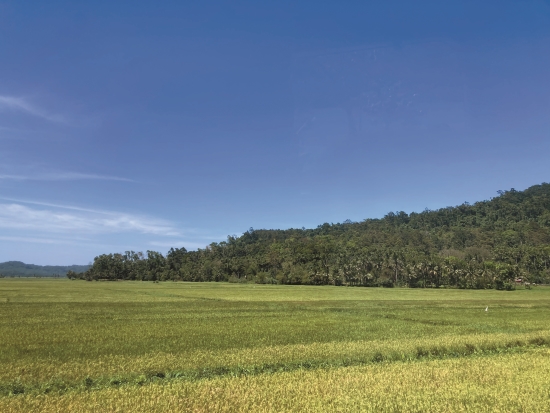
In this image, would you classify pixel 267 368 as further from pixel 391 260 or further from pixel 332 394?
pixel 391 260

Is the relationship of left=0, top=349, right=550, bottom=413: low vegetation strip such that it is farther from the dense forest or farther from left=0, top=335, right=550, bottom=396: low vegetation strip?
the dense forest

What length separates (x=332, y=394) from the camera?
983cm

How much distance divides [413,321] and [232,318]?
13.6m

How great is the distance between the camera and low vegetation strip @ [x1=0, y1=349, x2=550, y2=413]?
8906 millimetres

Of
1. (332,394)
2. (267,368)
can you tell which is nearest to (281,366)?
(267,368)

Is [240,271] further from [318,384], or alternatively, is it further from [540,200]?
[540,200]

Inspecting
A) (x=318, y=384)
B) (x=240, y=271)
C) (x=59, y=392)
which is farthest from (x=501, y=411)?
(x=240, y=271)

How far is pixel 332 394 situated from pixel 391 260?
11515 centimetres

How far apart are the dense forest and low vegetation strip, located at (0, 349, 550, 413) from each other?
100555mm

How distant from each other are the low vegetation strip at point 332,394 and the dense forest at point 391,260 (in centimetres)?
10056

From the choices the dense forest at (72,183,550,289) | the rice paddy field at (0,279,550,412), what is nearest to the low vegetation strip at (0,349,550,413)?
the rice paddy field at (0,279,550,412)

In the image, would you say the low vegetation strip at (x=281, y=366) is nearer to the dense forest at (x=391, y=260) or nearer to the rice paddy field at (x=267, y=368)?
the rice paddy field at (x=267, y=368)

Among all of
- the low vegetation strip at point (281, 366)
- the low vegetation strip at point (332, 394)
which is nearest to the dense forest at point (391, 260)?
the low vegetation strip at point (281, 366)

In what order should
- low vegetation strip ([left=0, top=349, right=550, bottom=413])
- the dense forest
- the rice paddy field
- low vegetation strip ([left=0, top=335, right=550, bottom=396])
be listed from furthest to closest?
the dense forest
low vegetation strip ([left=0, top=335, right=550, bottom=396])
the rice paddy field
low vegetation strip ([left=0, top=349, right=550, bottom=413])
